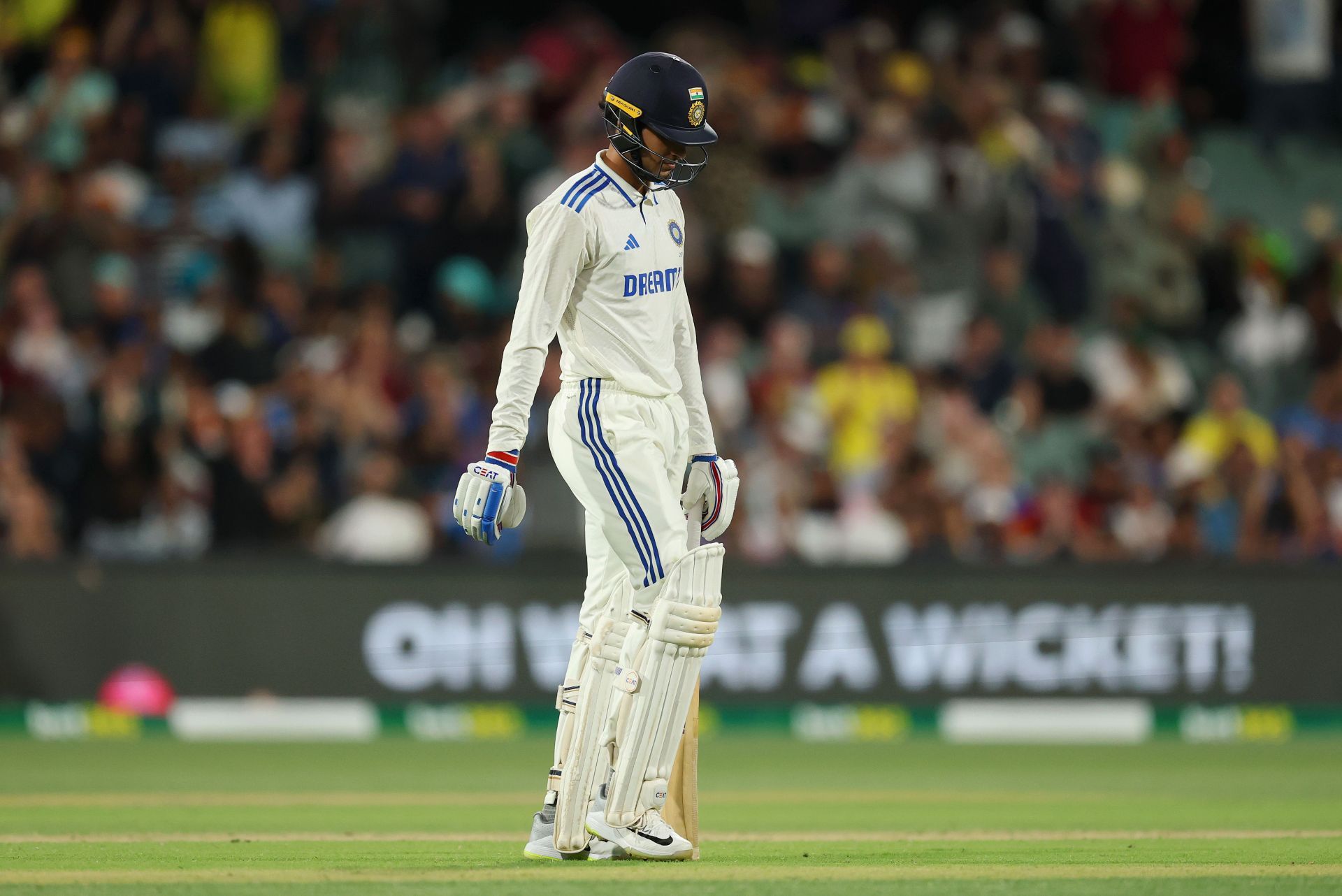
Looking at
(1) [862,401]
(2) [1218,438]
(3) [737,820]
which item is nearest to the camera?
(3) [737,820]

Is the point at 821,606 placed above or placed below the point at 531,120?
below

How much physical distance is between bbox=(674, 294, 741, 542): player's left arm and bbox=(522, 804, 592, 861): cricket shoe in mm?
930

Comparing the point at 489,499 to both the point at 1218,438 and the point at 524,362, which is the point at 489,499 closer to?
the point at 524,362

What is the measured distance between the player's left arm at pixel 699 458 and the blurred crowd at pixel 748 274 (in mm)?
6143

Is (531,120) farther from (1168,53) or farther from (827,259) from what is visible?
(1168,53)

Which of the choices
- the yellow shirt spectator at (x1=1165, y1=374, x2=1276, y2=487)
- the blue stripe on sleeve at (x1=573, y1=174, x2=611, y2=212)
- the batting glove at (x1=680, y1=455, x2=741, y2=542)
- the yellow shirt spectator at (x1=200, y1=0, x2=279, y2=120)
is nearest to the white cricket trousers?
the batting glove at (x1=680, y1=455, x2=741, y2=542)

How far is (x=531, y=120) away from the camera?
15.0 meters

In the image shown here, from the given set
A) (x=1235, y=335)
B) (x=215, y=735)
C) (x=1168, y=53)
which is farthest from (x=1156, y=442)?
(x=215, y=735)

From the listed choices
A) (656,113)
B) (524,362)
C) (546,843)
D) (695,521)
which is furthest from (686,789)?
(656,113)

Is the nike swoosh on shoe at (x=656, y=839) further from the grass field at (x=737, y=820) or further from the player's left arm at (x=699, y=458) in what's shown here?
the player's left arm at (x=699, y=458)

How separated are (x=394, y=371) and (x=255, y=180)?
7.14ft

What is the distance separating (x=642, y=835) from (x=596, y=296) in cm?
149

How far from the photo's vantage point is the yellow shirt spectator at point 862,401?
1295 centimetres

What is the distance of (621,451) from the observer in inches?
228
